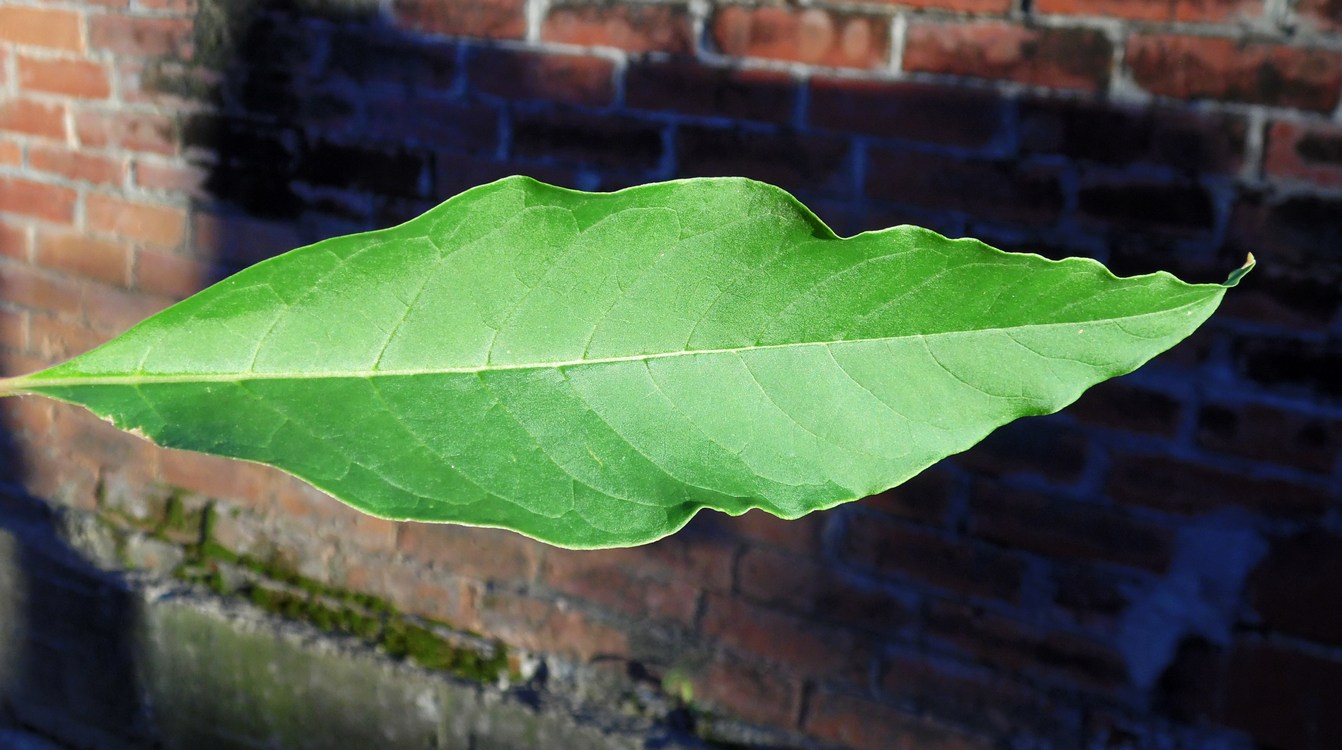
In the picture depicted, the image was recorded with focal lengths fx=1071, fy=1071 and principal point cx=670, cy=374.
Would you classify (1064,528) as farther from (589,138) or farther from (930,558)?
(589,138)

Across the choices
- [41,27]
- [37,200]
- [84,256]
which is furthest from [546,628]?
[41,27]

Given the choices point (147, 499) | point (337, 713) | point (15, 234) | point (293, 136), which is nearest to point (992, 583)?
point (337, 713)

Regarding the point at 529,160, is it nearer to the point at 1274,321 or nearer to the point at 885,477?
the point at 1274,321

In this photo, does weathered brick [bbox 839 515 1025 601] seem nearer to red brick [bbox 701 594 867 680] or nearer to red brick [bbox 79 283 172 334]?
red brick [bbox 701 594 867 680]

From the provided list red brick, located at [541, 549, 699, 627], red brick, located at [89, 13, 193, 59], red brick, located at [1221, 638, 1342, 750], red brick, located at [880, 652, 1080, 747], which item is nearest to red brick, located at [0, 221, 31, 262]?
red brick, located at [89, 13, 193, 59]

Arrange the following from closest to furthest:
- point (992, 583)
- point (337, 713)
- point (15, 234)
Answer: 1. point (992, 583)
2. point (337, 713)
3. point (15, 234)

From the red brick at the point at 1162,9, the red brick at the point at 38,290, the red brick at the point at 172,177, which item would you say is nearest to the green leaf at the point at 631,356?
the red brick at the point at 1162,9
